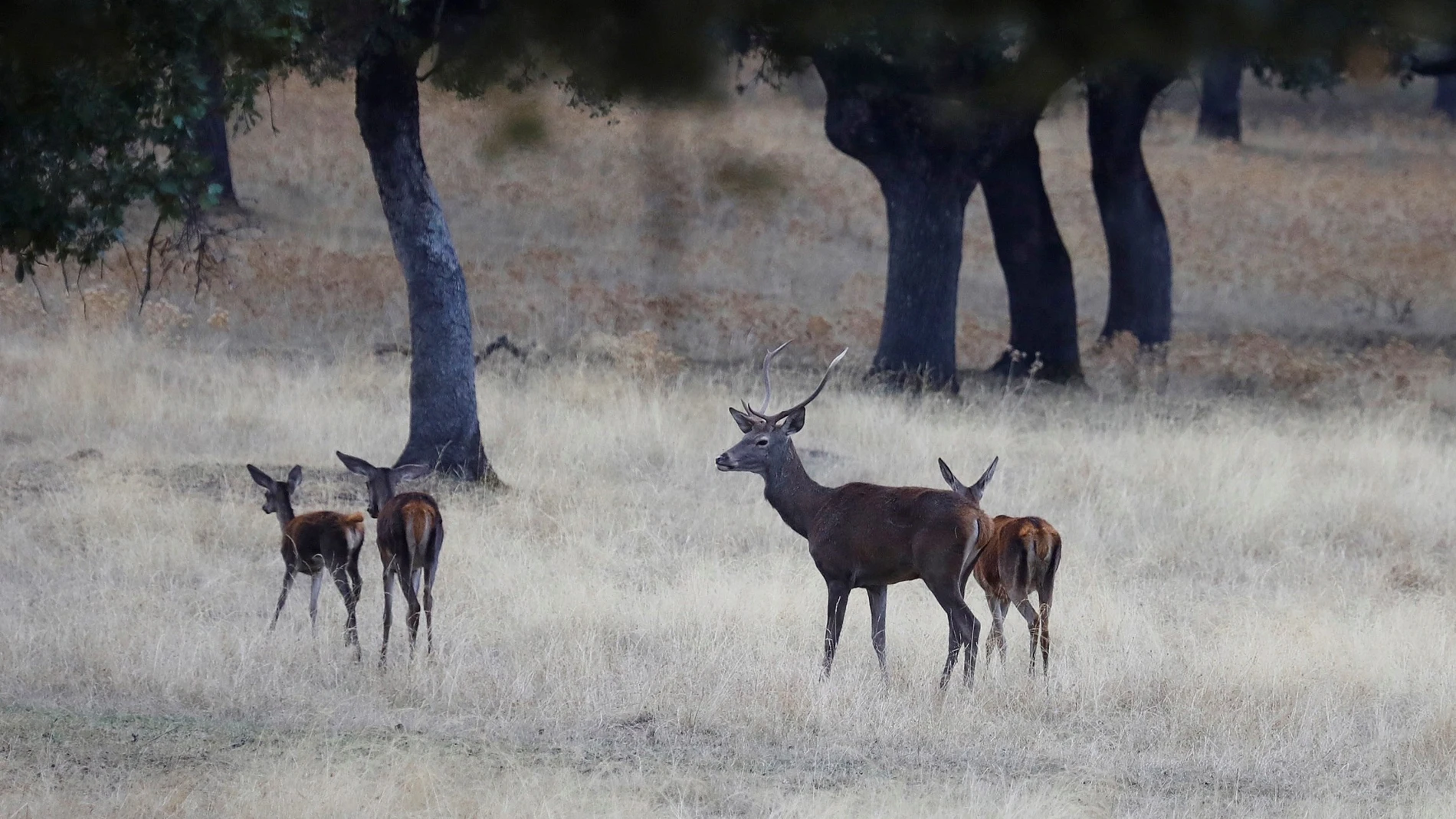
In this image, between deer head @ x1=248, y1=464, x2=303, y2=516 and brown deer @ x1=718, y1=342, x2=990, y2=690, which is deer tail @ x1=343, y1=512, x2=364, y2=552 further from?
brown deer @ x1=718, y1=342, x2=990, y2=690

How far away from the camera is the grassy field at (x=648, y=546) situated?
611 centimetres

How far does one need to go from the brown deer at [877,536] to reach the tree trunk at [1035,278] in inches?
448

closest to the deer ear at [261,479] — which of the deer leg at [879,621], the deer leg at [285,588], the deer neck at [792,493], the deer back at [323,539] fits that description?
the deer back at [323,539]

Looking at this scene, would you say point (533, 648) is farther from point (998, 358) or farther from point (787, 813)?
point (998, 358)

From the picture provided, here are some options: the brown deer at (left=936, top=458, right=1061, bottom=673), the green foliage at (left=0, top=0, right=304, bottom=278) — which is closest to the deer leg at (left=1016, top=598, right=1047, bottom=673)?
the brown deer at (left=936, top=458, right=1061, bottom=673)

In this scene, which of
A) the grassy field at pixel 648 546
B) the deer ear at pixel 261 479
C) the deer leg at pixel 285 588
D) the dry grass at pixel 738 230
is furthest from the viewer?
the deer ear at pixel 261 479

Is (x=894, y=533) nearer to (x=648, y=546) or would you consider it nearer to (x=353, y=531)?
(x=353, y=531)

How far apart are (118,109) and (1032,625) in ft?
15.6

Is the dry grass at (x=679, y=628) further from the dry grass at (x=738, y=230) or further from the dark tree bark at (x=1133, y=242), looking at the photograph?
the dark tree bark at (x=1133, y=242)

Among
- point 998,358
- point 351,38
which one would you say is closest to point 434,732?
point 351,38

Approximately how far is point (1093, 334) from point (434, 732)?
62.9 ft

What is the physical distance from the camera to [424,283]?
1284 cm

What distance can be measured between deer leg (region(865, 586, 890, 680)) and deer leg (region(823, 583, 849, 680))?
0.13 metres

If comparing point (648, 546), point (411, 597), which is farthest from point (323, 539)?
point (648, 546)
